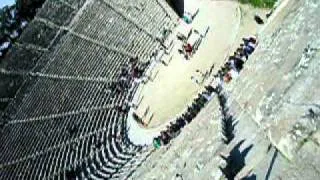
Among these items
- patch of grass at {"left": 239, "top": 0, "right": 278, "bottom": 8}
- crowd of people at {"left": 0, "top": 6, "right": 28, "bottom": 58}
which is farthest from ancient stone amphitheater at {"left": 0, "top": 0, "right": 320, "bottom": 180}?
patch of grass at {"left": 239, "top": 0, "right": 278, "bottom": 8}

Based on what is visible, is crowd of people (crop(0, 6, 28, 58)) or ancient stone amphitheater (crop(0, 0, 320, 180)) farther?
crowd of people (crop(0, 6, 28, 58))

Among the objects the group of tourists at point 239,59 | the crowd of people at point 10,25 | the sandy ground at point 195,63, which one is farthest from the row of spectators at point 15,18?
the group of tourists at point 239,59

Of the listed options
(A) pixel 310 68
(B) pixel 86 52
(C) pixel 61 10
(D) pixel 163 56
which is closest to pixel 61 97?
(B) pixel 86 52

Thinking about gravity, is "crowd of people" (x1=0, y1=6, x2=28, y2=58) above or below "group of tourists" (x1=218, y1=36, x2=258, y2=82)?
below

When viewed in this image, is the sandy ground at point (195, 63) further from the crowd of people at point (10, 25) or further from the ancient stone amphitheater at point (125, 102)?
the crowd of people at point (10, 25)

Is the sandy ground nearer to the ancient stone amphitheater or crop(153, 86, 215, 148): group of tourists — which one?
the ancient stone amphitheater

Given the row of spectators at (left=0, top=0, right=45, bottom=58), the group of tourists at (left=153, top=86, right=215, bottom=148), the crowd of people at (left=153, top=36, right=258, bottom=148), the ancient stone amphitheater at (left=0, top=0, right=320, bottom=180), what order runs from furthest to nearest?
the row of spectators at (left=0, top=0, right=45, bottom=58) < the group of tourists at (left=153, top=86, right=215, bottom=148) < the crowd of people at (left=153, top=36, right=258, bottom=148) < the ancient stone amphitheater at (left=0, top=0, right=320, bottom=180)

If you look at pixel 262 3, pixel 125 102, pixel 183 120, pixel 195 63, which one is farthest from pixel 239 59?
pixel 125 102
